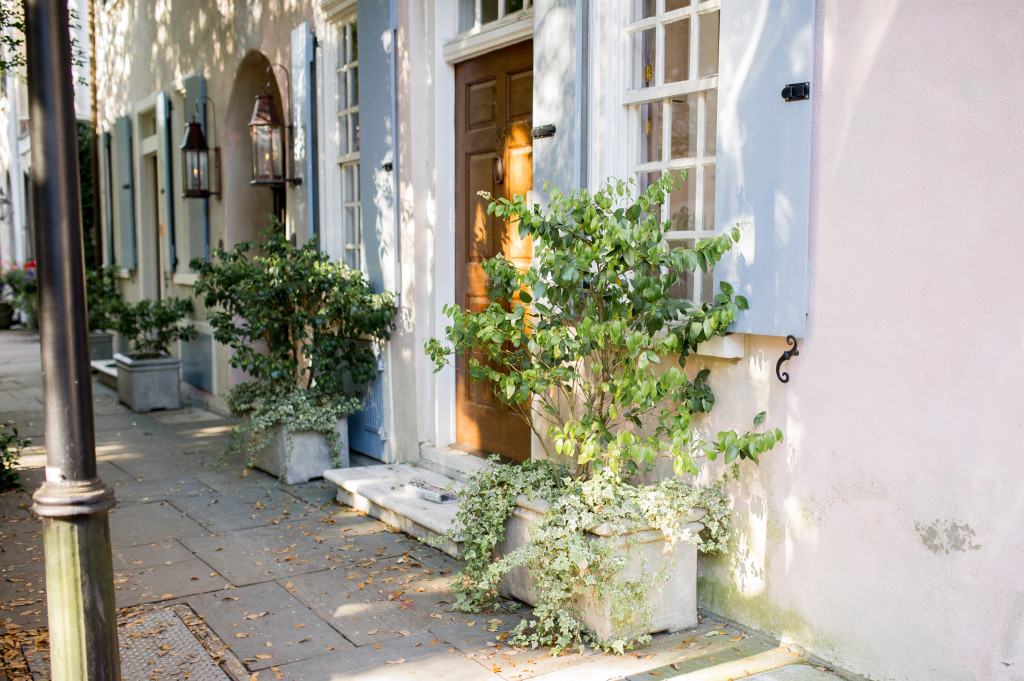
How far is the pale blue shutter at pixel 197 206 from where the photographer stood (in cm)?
973

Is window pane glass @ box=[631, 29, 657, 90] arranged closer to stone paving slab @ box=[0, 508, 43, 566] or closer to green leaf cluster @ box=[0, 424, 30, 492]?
stone paving slab @ box=[0, 508, 43, 566]

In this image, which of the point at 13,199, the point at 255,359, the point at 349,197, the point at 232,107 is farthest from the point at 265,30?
the point at 13,199

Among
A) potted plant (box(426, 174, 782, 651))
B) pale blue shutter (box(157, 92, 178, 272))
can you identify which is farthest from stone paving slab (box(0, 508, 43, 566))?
pale blue shutter (box(157, 92, 178, 272))

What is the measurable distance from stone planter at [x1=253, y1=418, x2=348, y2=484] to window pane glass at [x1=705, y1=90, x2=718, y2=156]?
148 inches

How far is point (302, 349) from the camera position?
6.78 m

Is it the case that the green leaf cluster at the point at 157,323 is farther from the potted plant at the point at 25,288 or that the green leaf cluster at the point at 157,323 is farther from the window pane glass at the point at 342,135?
the potted plant at the point at 25,288

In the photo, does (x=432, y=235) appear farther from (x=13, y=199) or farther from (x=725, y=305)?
(x=13, y=199)

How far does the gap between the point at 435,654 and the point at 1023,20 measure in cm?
319

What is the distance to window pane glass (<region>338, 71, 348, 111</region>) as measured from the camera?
746cm

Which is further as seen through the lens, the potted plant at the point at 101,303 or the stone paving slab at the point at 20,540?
the potted plant at the point at 101,303

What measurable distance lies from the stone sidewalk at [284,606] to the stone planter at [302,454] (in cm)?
11

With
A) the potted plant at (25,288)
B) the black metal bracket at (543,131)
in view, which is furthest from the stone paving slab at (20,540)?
the potted plant at (25,288)

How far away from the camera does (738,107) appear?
3781mm

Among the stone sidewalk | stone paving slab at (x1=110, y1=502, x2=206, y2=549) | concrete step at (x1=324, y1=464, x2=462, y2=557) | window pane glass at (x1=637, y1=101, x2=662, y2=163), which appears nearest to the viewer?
the stone sidewalk
